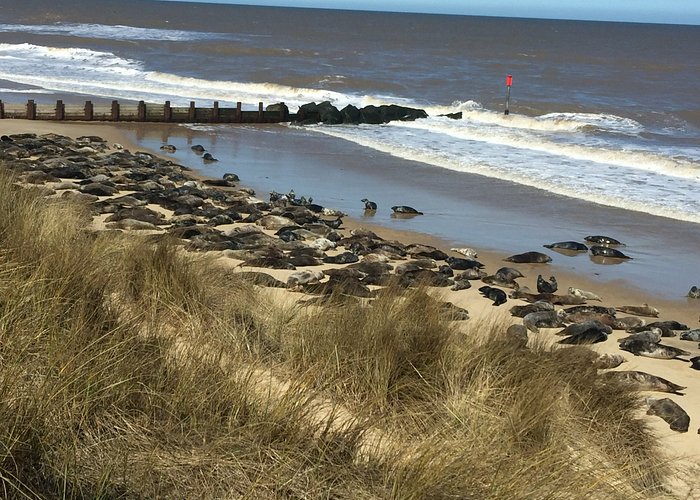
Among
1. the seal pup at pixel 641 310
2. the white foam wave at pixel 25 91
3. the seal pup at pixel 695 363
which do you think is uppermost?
the white foam wave at pixel 25 91

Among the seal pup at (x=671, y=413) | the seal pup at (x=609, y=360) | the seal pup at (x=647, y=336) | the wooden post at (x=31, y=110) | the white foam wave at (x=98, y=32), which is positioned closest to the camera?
the seal pup at (x=671, y=413)

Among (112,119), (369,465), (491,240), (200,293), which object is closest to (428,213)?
(491,240)

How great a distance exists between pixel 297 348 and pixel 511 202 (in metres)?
11.7

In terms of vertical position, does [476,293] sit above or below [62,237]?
below

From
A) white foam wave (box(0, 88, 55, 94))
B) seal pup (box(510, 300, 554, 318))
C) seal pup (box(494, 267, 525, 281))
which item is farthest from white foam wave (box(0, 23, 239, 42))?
seal pup (box(510, 300, 554, 318))

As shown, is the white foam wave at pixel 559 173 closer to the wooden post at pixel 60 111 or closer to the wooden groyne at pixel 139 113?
the wooden groyne at pixel 139 113

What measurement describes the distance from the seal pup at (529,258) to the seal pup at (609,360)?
4.09 meters

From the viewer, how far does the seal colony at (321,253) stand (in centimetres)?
895

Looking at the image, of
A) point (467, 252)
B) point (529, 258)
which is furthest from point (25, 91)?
point (529, 258)

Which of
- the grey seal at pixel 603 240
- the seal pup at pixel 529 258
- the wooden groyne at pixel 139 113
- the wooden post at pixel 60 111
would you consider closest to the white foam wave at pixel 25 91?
the wooden groyne at pixel 139 113

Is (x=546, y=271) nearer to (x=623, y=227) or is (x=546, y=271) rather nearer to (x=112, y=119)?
(x=623, y=227)

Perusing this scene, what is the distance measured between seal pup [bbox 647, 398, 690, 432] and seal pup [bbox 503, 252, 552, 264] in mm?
5474

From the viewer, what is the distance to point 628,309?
1049 cm

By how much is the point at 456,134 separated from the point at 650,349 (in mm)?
20147
